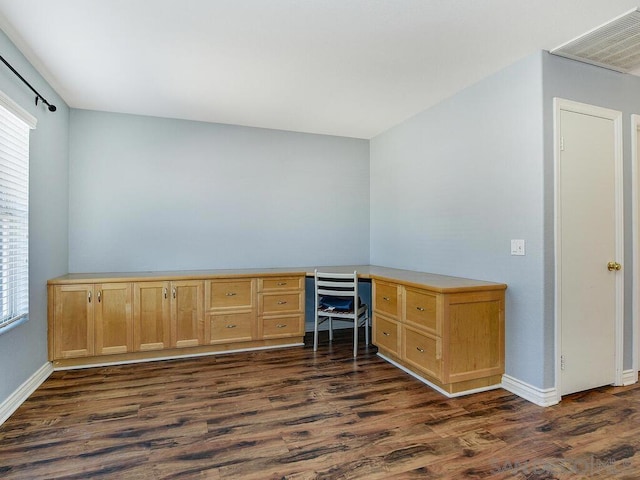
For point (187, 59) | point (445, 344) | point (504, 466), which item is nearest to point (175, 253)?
point (187, 59)

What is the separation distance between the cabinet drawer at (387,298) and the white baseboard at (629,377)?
5.76ft

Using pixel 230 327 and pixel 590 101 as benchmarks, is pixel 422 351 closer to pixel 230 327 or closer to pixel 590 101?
pixel 230 327

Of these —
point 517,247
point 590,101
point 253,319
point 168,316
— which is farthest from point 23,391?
point 590,101

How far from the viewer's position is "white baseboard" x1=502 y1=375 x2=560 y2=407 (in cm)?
241

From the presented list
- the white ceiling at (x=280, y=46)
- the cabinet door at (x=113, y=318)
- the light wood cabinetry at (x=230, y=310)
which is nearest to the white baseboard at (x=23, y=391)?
the cabinet door at (x=113, y=318)

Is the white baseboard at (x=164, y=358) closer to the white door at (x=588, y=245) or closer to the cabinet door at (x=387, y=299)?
the cabinet door at (x=387, y=299)

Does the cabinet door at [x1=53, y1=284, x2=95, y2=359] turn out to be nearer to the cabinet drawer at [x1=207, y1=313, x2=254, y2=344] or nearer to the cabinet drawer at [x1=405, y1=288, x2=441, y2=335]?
the cabinet drawer at [x1=207, y1=313, x2=254, y2=344]

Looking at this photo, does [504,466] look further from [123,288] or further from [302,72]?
[123,288]

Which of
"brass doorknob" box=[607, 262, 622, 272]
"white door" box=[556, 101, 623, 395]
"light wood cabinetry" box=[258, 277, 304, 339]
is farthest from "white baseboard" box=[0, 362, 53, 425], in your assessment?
"brass doorknob" box=[607, 262, 622, 272]

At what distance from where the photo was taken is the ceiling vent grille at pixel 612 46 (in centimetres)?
208

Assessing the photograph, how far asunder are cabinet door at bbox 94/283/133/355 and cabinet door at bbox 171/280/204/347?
371 millimetres

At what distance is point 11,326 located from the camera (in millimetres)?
2322

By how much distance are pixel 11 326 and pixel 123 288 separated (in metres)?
0.91

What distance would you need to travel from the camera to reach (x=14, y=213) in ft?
7.97
